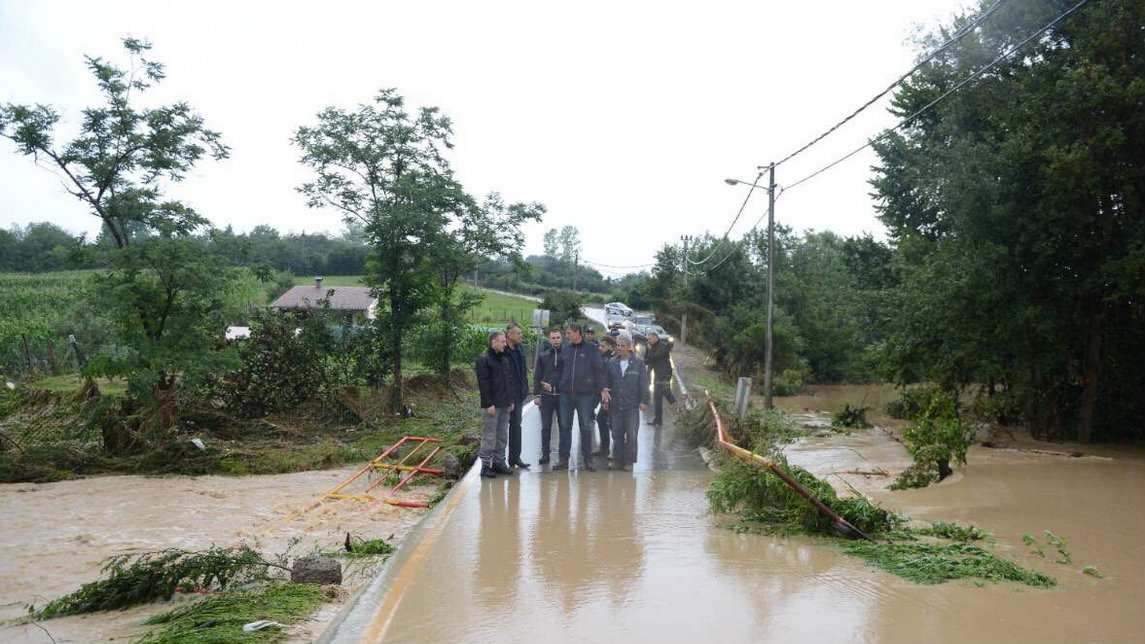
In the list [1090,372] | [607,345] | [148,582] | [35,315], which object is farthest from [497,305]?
[148,582]

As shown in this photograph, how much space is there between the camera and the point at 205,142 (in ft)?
59.2

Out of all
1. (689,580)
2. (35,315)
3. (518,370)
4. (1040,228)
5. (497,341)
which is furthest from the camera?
(35,315)

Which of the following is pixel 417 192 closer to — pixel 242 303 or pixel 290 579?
pixel 242 303

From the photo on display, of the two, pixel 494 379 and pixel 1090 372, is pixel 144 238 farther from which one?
pixel 1090 372

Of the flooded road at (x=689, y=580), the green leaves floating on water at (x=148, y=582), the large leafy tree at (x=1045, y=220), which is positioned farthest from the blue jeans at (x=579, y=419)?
the large leafy tree at (x=1045, y=220)

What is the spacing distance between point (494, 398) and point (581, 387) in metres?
1.19

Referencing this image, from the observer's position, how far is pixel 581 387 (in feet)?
36.2

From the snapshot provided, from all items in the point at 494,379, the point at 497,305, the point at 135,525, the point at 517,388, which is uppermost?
the point at 497,305

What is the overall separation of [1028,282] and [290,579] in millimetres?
13440

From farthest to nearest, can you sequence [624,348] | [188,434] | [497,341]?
1. [188,434]
2. [624,348]
3. [497,341]

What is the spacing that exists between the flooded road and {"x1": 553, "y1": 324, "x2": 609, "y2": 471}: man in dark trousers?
2.95ft

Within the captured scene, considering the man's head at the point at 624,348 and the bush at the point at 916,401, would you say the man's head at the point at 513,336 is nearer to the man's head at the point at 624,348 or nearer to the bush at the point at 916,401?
the man's head at the point at 624,348

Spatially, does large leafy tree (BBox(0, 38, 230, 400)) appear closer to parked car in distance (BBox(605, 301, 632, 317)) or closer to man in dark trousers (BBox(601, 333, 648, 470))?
man in dark trousers (BBox(601, 333, 648, 470))

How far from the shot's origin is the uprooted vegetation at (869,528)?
6.19m
